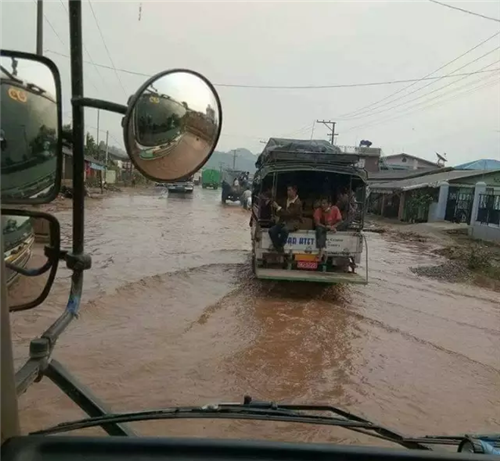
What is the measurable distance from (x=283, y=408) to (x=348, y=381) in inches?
155

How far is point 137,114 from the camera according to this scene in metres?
1.22

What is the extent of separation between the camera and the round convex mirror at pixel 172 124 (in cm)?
123

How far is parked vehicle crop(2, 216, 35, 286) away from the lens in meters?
1.39

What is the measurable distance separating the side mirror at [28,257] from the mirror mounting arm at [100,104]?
0.35 meters

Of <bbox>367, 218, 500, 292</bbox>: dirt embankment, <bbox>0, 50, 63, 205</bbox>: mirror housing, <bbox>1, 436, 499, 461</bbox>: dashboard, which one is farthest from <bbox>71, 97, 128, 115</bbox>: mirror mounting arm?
<bbox>367, 218, 500, 292</bbox>: dirt embankment

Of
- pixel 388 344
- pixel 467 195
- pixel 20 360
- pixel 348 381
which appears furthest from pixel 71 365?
pixel 467 195

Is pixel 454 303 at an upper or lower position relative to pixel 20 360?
lower

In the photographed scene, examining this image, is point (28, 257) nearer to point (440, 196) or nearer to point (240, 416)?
point (240, 416)

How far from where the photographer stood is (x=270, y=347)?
6.41 metres

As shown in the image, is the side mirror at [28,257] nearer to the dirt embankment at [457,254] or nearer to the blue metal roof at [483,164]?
the dirt embankment at [457,254]

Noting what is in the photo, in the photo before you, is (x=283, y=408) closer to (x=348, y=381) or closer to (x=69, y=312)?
(x=69, y=312)

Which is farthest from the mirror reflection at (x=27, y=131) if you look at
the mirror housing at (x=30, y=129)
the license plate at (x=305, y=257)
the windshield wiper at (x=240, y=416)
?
the license plate at (x=305, y=257)

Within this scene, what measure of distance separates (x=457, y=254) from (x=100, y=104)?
16.6m

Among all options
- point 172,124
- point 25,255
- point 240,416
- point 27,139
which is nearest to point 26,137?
point 27,139
